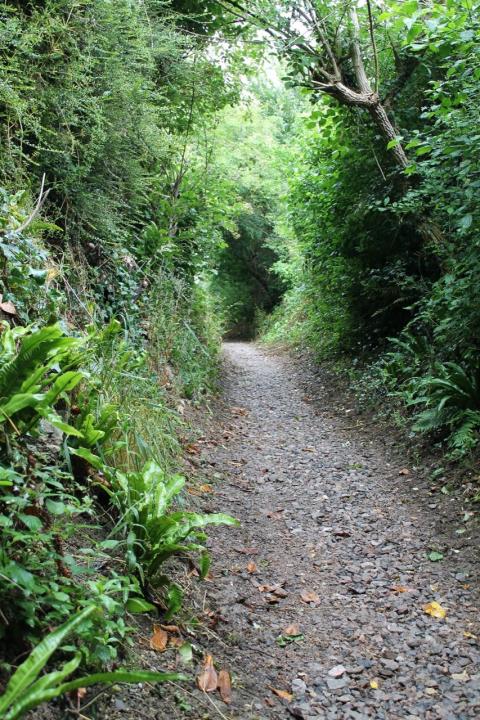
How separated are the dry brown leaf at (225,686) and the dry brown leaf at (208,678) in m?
0.03

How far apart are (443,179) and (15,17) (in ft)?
11.8

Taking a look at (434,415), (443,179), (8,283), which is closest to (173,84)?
(443,179)

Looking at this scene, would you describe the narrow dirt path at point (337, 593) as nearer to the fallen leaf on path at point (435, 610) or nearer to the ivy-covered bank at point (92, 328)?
the fallen leaf on path at point (435, 610)

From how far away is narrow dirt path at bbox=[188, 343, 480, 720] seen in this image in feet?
8.04

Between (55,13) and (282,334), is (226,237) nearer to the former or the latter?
(282,334)

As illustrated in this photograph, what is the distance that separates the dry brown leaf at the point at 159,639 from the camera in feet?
7.54

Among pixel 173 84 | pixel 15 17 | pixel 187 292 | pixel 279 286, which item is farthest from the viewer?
pixel 279 286

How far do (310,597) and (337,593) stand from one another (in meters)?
0.19

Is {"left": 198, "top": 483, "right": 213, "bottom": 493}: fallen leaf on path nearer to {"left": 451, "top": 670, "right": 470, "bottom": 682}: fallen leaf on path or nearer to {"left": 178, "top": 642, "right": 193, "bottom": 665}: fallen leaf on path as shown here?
{"left": 178, "top": 642, "right": 193, "bottom": 665}: fallen leaf on path

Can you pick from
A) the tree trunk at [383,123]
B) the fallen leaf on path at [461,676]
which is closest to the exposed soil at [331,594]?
the fallen leaf on path at [461,676]

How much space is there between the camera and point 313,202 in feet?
26.0

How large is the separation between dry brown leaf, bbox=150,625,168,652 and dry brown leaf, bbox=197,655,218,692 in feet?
0.70

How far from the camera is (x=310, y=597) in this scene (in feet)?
10.5

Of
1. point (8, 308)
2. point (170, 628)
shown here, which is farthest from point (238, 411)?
point (170, 628)
